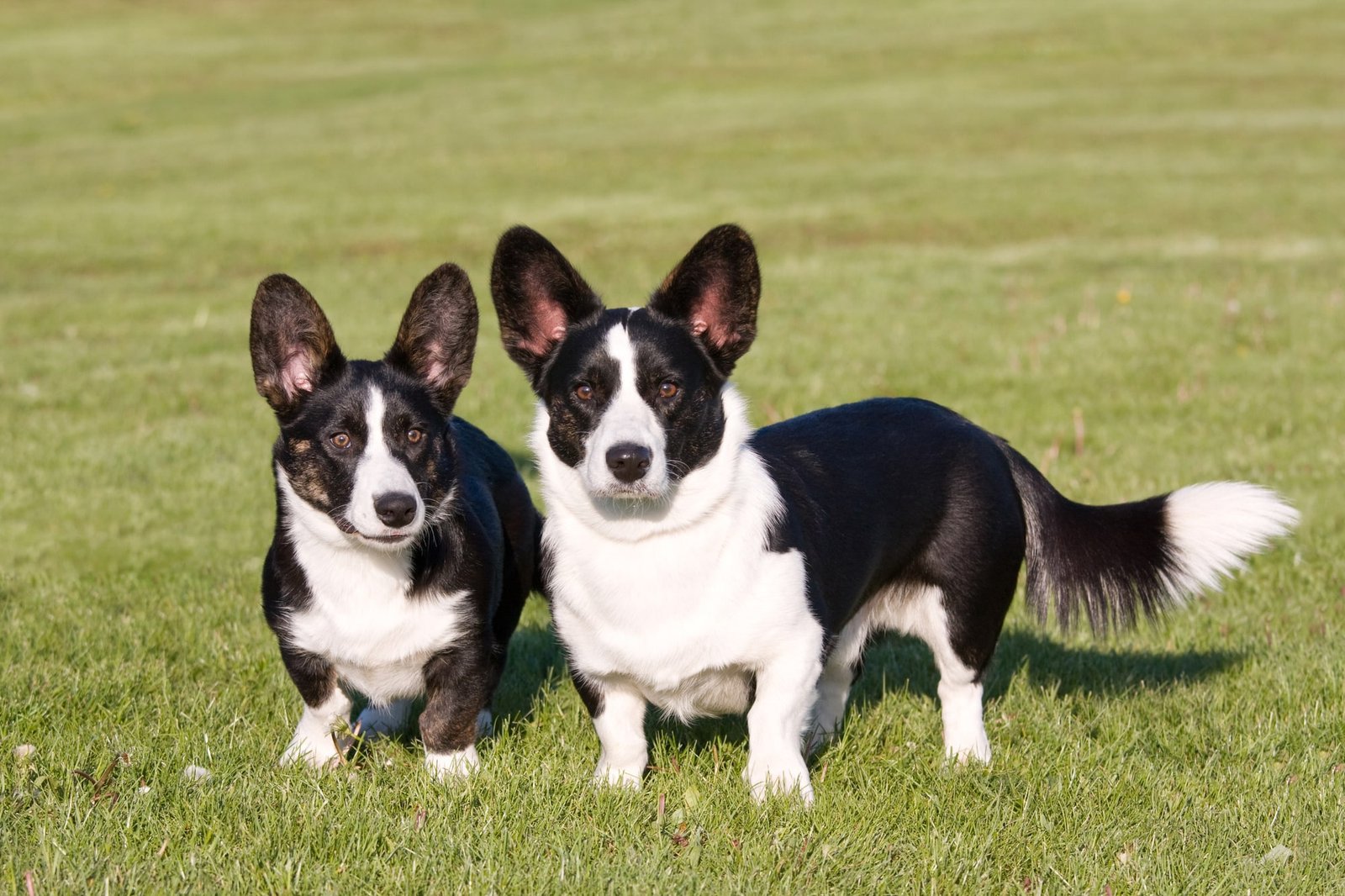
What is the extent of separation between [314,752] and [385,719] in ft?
2.11

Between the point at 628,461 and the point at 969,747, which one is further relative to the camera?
the point at 969,747

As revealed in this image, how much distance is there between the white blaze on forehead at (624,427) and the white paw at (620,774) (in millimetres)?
964

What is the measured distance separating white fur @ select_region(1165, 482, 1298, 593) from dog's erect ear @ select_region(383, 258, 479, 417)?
2.54 metres

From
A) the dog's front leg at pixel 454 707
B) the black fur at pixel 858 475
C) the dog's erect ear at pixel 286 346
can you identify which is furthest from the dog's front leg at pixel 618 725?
the dog's erect ear at pixel 286 346

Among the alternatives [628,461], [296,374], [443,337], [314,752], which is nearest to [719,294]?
[628,461]

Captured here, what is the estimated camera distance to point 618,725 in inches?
184

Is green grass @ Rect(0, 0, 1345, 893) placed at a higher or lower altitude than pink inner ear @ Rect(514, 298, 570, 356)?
lower

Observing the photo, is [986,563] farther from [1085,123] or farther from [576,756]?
[1085,123]

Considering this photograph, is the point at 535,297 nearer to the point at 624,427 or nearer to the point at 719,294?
the point at 719,294

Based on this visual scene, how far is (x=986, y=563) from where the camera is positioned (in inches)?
202

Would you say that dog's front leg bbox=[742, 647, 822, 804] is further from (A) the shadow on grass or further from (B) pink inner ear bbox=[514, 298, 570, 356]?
(B) pink inner ear bbox=[514, 298, 570, 356]

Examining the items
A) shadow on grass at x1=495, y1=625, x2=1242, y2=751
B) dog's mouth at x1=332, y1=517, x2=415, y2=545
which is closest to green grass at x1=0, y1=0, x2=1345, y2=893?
shadow on grass at x1=495, y1=625, x2=1242, y2=751

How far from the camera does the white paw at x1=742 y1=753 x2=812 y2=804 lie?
4477mm

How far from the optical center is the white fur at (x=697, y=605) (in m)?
4.47
